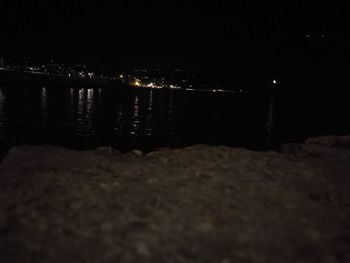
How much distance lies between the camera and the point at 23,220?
6.14 metres

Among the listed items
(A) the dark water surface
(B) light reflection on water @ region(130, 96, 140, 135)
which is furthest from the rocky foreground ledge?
(B) light reflection on water @ region(130, 96, 140, 135)

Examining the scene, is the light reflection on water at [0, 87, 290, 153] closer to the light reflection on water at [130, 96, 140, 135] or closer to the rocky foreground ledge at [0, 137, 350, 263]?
the light reflection on water at [130, 96, 140, 135]

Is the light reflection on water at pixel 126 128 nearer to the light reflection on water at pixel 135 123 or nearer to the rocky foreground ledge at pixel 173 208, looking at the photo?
the light reflection on water at pixel 135 123

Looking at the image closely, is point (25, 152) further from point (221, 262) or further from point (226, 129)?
point (226, 129)

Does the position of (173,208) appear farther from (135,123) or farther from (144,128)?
(135,123)

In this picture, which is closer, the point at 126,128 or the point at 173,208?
the point at 173,208

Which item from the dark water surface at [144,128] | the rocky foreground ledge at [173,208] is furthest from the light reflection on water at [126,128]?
the rocky foreground ledge at [173,208]

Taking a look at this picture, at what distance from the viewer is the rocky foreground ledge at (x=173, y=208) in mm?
5320

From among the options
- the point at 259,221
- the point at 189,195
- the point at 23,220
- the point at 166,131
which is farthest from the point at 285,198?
the point at 166,131

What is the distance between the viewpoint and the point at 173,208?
677cm

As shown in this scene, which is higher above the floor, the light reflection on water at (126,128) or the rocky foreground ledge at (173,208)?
the rocky foreground ledge at (173,208)

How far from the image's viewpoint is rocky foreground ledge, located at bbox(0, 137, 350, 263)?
5.32 meters

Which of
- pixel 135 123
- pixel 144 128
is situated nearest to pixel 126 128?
pixel 144 128

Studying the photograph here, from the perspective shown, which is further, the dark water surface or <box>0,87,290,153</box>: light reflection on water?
<box>0,87,290,153</box>: light reflection on water
